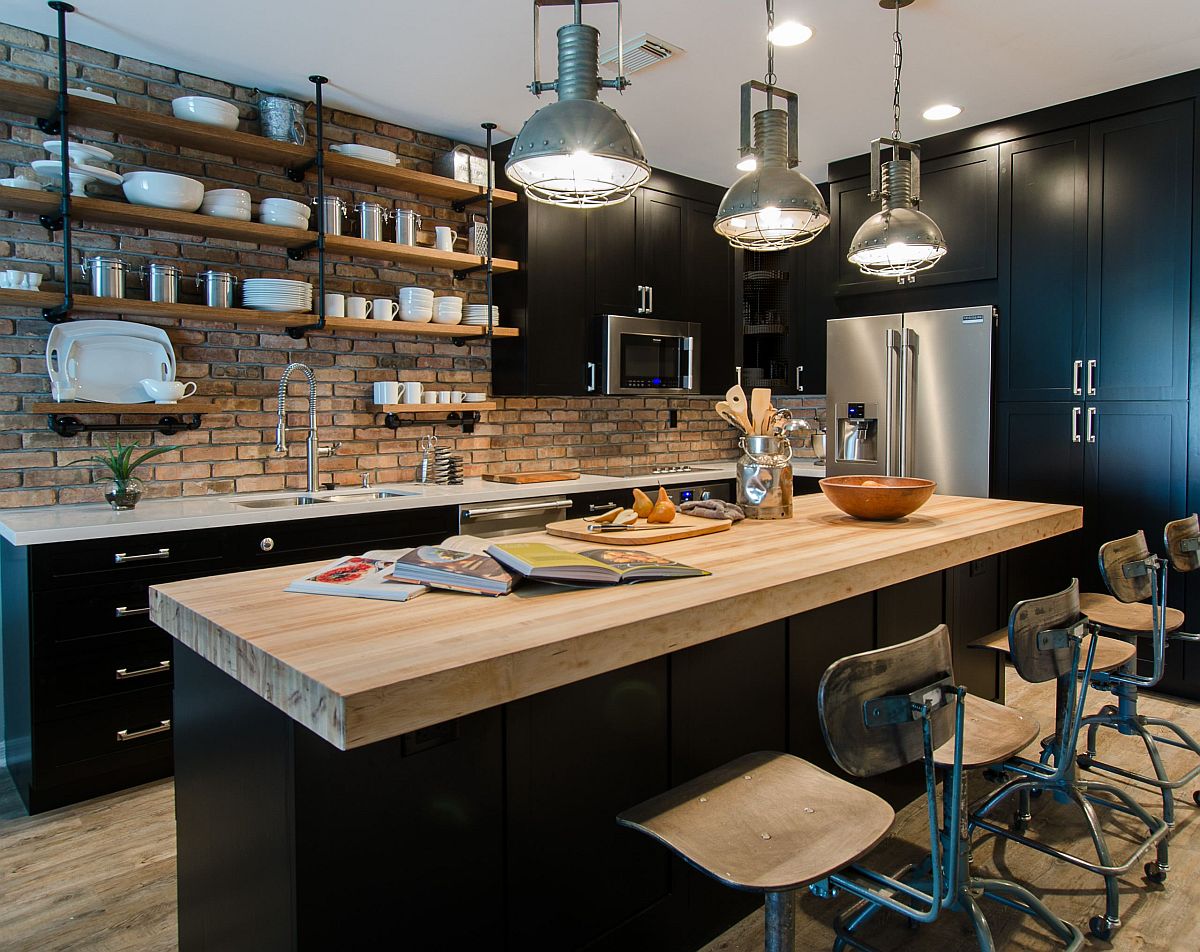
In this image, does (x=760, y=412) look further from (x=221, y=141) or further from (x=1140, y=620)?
(x=221, y=141)

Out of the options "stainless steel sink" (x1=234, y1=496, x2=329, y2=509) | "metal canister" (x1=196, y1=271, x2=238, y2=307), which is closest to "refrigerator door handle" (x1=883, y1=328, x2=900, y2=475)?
"stainless steel sink" (x1=234, y1=496, x2=329, y2=509)

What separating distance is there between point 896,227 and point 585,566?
5.54 ft

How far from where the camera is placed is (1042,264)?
163 inches

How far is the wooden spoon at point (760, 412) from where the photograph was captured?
8.32ft

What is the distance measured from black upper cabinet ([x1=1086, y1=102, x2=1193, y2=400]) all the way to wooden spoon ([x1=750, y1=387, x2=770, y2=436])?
7.54 feet

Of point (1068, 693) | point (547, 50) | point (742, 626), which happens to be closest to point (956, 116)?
point (547, 50)

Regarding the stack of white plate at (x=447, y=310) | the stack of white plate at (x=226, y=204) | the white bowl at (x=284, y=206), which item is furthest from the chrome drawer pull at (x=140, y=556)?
the stack of white plate at (x=447, y=310)

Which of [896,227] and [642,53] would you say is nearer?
[896,227]

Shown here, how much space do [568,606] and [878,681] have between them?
1.78ft

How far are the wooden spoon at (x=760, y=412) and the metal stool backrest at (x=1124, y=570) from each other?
1.00m

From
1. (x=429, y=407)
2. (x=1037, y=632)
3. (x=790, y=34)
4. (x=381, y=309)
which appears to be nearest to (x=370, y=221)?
(x=381, y=309)

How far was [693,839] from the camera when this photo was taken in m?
1.36

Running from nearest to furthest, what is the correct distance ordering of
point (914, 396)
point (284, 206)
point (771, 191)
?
Answer: point (771, 191) → point (284, 206) → point (914, 396)

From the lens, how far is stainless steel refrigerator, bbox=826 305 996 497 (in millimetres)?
4305
